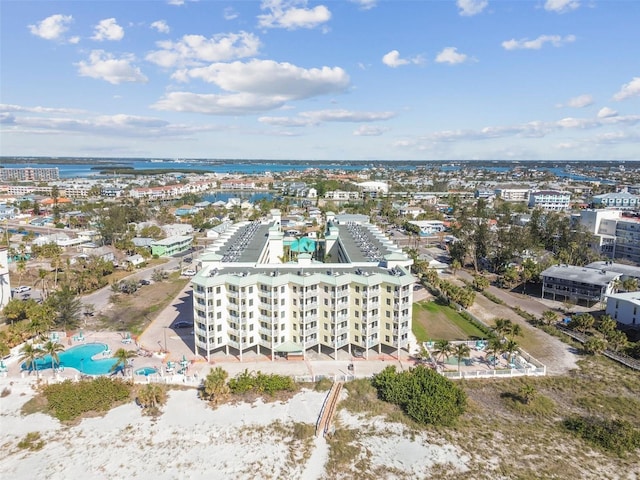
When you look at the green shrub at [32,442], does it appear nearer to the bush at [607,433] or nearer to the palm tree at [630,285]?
the bush at [607,433]

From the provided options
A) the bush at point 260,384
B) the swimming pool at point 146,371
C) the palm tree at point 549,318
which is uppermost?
Answer: the palm tree at point 549,318

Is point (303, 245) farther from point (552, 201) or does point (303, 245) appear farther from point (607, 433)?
point (552, 201)

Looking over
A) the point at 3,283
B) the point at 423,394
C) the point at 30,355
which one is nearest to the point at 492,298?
the point at 423,394

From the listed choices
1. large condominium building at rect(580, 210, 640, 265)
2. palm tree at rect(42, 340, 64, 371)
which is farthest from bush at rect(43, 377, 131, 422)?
large condominium building at rect(580, 210, 640, 265)

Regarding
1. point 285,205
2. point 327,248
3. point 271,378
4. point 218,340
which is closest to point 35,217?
point 285,205

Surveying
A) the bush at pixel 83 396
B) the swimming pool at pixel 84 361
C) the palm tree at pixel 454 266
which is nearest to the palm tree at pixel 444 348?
the bush at pixel 83 396

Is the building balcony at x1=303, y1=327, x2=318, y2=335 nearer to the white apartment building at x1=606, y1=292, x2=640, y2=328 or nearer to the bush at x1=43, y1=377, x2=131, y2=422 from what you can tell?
the bush at x1=43, y1=377, x2=131, y2=422
